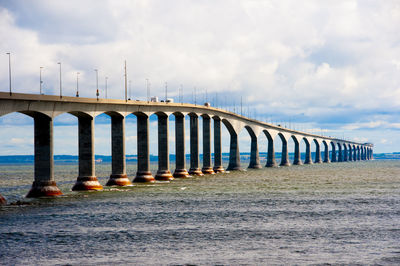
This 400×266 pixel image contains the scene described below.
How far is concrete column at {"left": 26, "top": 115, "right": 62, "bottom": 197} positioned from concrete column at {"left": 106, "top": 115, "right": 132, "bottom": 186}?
17267 millimetres

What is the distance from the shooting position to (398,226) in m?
38.9

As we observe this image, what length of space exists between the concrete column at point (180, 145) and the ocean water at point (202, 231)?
138ft

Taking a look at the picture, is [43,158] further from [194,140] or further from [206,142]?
[206,142]

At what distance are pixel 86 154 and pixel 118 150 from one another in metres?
→ 9.10

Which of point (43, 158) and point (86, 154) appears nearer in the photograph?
point (43, 158)

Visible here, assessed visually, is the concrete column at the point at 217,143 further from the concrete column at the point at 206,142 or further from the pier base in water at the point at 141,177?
the pier base in water at the point at 141,177

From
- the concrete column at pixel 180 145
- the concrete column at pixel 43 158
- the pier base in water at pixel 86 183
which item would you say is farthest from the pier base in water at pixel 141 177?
the concrete column at pixel 43 158

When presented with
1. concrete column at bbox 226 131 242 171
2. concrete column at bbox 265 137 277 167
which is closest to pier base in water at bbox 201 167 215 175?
concrete column at bbox 226 131 242 171

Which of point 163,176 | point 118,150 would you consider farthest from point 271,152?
point 118,150

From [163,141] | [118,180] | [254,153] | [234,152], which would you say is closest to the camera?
[118,180]

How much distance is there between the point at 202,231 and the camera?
38.0 metres

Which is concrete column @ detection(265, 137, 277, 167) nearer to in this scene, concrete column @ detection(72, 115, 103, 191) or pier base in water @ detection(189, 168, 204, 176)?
pier base in water @ detection(189, 168, 204, 176)

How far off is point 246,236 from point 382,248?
28.4 feet

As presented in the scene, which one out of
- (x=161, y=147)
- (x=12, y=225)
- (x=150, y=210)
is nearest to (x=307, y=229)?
(x=150, y=210)
